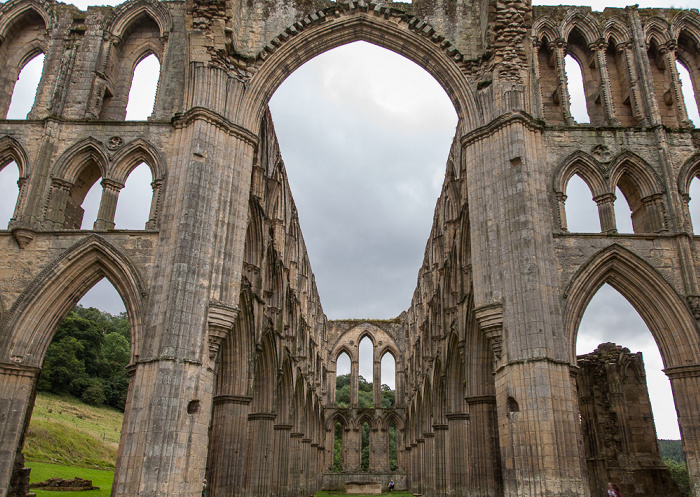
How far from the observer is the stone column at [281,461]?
20797 mm

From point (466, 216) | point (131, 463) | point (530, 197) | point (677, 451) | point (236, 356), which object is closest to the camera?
point (131, 463)

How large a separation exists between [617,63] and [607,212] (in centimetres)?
499

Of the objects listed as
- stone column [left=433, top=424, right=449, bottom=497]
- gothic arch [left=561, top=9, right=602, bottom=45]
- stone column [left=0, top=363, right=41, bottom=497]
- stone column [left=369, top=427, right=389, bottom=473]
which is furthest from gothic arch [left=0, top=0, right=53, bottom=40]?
stone column [left=369, top=427, right=389, bottom=473]

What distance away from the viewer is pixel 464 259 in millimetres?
18047

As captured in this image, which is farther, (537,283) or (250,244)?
(250,244)

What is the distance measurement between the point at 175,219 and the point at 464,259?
30.2 feet

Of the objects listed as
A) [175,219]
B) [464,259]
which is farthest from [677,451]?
[175,219]

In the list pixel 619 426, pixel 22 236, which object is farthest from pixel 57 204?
pixel 619 426

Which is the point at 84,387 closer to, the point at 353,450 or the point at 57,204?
the point at 353,450

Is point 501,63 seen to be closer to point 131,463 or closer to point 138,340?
point 138,340

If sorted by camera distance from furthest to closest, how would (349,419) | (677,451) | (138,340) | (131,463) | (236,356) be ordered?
(677,451), (349,419), (236,356), (138,340), (131,463)

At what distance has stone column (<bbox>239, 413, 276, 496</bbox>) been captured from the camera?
58.1 feet

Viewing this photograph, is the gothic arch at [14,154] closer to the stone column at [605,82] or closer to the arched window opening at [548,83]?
the arched window opening at [548,83]

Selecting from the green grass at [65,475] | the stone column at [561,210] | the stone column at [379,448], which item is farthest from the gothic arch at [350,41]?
the stone column at [379,448]
